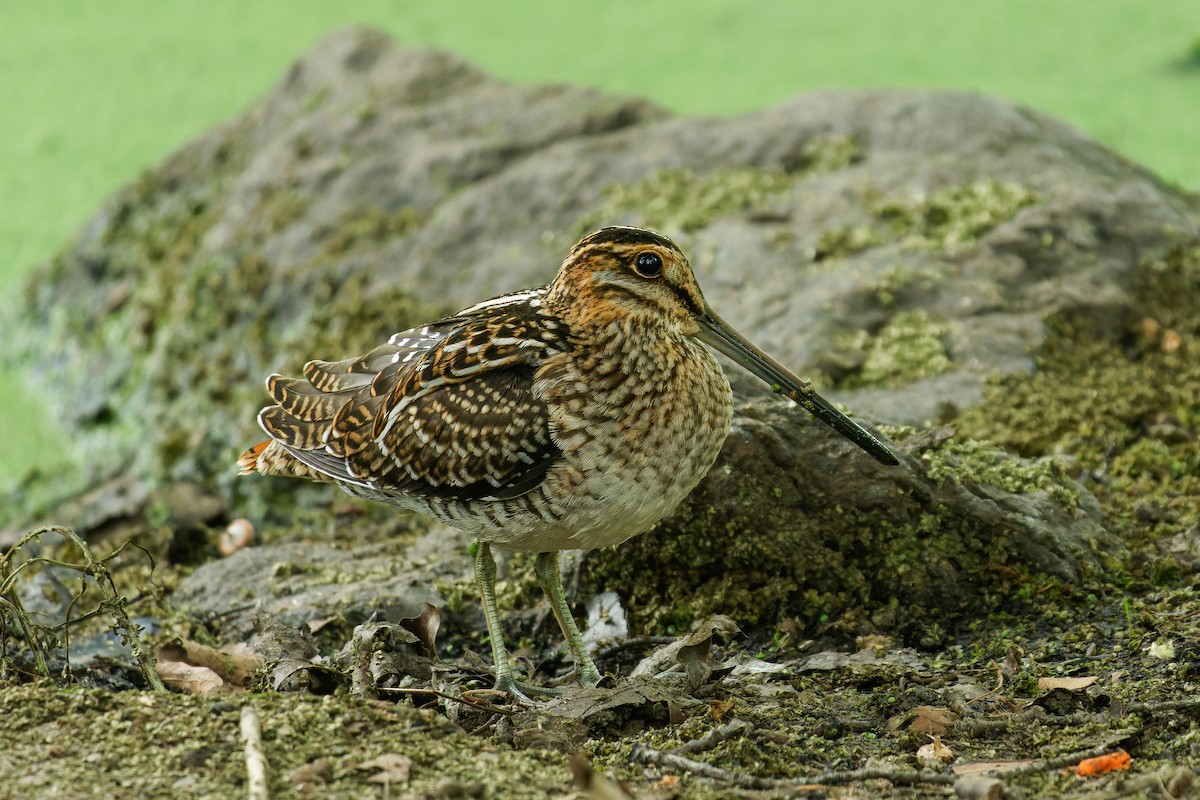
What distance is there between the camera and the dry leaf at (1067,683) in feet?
12.8

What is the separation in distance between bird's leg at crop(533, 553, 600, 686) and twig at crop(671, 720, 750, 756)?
676 mm

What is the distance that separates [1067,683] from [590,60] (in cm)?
782

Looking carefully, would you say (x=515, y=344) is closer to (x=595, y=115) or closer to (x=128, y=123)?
(x=595, y=115)

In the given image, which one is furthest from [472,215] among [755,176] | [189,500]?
[189,500]

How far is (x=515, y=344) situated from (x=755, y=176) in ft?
10.6

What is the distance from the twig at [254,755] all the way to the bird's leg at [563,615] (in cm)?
114

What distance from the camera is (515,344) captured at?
13.9 feet

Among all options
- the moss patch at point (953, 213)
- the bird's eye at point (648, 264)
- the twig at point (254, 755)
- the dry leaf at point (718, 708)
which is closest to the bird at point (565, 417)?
the bird's eye at point (648, 264)

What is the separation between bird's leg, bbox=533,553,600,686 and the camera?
14.1 feet

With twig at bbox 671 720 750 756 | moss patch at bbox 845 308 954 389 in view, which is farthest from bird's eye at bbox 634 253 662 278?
moss patch at bbox 845 308 954 389

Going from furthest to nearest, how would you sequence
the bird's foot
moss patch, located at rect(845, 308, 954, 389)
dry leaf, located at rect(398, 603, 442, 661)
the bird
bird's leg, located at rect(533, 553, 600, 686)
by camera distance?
1. moss patch, located at rect(845, 308, 954, 389)
2. dry leaf, located at rect(398, 603, 442, 661)
3. bird's leg, located at rect(533, 553, 600, 686)
4. the bird's foot
5. the bird

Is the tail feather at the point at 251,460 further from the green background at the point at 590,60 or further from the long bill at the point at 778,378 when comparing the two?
the green background at the point at 590,60

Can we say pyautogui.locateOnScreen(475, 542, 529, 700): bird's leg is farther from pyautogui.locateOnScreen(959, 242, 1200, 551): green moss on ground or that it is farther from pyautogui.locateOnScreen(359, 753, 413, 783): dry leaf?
pyautogui.locateOnScreen(959, 242, 1200, 551): green moss on ground

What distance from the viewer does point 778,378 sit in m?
4.35
